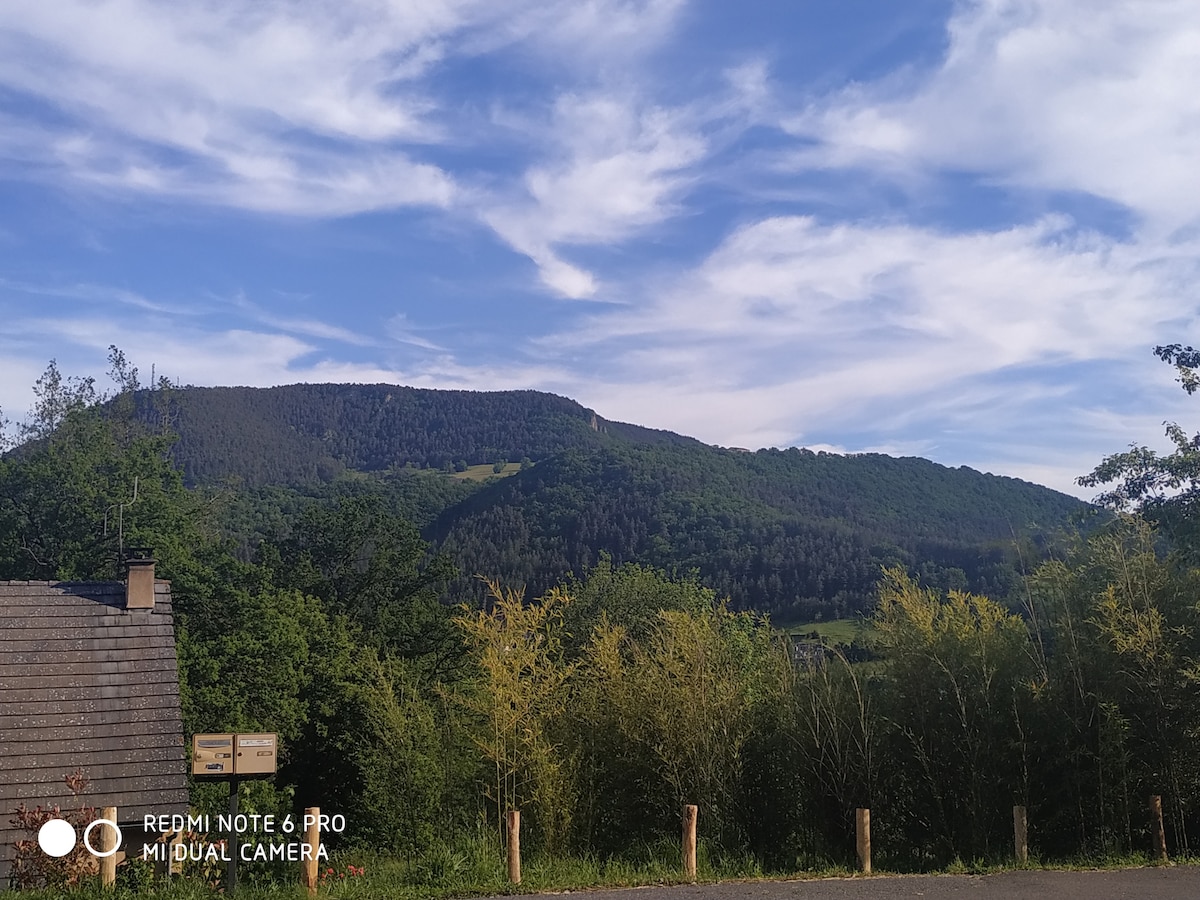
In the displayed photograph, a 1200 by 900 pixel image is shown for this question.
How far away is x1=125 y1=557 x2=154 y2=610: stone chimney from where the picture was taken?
1349 cm

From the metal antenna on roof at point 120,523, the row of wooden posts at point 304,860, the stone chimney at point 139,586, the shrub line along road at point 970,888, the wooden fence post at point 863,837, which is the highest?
the metal antenna on roof at point 120,523

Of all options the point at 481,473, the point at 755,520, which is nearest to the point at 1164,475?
the point at 755,520

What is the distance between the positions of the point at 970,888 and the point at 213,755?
7516 millimetres

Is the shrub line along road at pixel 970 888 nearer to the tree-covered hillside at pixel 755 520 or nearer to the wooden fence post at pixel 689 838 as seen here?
the wooden fence post at pixel 689 838

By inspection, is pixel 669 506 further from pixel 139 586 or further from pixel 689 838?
pixel 689 838

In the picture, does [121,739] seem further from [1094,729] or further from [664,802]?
[1094,729]

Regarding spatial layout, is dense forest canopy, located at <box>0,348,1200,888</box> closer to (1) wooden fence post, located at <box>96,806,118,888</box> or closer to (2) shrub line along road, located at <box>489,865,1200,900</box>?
(2) shrub line along road, located at <box>489,865,1200,900</box>

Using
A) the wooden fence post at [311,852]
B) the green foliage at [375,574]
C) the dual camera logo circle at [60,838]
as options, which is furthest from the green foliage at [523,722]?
the green foliage at [375,574]

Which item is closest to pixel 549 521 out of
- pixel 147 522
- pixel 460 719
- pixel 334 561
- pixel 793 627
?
pixel 793 627

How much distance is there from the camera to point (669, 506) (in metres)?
83.1

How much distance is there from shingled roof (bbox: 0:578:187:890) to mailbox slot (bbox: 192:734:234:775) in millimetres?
3533

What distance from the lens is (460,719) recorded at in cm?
1552

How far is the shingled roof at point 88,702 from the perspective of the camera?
38.1ft

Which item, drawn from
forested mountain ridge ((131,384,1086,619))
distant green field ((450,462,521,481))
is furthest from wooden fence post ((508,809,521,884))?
distant green field ((450,462,521,481))
